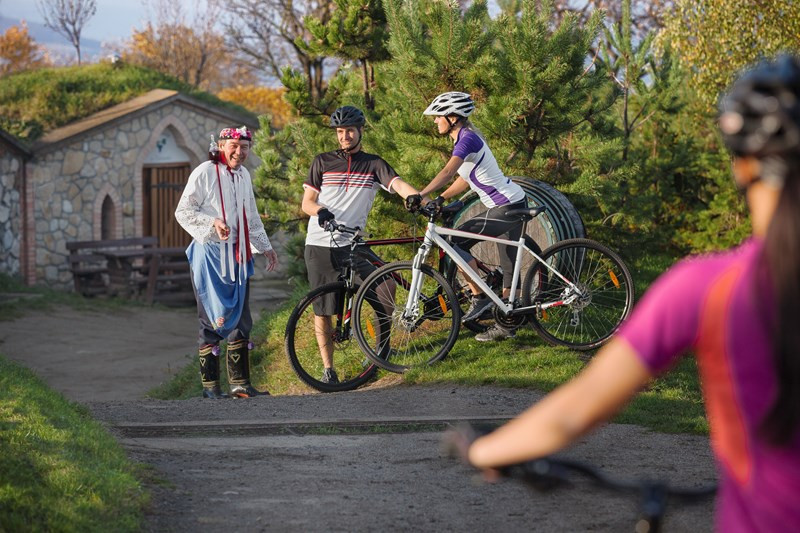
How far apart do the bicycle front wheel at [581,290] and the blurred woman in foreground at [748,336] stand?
624cm

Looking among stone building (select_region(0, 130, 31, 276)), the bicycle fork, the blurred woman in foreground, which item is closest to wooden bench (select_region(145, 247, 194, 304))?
stone building (select_region(0, 130, 31, 276))

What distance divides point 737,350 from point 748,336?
3cm

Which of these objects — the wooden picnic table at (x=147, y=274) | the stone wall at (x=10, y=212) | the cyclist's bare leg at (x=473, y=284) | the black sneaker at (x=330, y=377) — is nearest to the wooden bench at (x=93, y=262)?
the wooden picnic table at (x=147, y=274)

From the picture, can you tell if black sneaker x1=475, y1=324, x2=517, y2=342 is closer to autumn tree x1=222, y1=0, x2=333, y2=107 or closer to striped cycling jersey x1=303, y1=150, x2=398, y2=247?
striped cycling jersey x1=303, y1=150, x2=398, y2=247

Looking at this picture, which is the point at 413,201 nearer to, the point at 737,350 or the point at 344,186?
the point at 344,186

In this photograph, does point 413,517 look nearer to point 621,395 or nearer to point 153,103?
point 621,395

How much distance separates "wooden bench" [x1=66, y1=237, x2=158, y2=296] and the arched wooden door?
1439 mm

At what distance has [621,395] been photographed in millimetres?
1919

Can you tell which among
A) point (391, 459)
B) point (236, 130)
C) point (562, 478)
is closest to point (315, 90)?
point (236, 130)

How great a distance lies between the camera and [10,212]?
2009 centimetres

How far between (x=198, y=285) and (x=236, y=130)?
1.17 metres

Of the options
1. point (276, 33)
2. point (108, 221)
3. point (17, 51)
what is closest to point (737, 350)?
point (108, 221)

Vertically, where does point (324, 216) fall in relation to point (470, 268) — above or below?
Answer: above

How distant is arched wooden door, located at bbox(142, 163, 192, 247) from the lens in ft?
74.6
